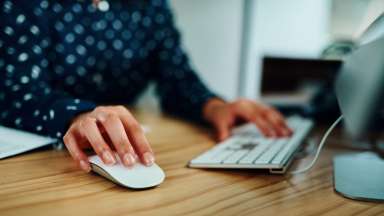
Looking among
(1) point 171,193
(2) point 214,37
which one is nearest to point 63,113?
(1) point 171,193

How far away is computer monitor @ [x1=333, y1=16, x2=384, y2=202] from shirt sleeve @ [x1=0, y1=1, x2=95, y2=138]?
44cm

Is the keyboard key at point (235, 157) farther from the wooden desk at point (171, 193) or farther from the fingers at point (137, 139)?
the fingers at point (137, 139)

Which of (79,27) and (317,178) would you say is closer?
(317,178)

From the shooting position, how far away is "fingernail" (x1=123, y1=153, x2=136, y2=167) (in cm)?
50

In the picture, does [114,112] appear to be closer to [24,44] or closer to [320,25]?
[24,44]

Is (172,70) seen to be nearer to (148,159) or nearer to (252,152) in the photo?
(252,152)

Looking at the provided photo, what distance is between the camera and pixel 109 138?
0.56 m

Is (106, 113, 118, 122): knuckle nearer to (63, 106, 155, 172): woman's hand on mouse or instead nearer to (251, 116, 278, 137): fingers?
(63, 106, 155, 172): woman's hand on mouse

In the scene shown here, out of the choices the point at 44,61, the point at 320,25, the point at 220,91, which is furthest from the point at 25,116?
the point at 320,25

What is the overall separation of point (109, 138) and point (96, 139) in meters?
0.03

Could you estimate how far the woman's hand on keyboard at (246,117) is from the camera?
83cm

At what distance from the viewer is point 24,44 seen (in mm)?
731

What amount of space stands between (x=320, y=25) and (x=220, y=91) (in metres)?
0.54

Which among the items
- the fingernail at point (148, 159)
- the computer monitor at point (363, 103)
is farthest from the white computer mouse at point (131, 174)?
the computer monitor at point (363, 103)
